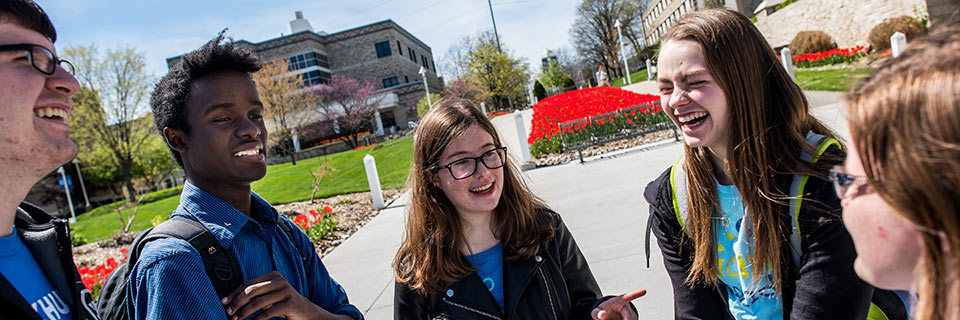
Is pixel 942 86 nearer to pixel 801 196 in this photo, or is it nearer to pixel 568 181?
pixel 801 196

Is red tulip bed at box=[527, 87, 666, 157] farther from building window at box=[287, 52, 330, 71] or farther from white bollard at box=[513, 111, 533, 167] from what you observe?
building window at box=[287, 52, 330, 71]

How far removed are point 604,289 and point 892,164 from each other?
3362mm

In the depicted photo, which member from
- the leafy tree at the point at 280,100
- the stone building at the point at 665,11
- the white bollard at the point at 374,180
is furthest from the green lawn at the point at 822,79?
the leafy tree at the point at 280,100

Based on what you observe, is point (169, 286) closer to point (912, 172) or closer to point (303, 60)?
point (912, 172)

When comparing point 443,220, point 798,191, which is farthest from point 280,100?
point 798,191

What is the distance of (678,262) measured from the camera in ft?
6.35

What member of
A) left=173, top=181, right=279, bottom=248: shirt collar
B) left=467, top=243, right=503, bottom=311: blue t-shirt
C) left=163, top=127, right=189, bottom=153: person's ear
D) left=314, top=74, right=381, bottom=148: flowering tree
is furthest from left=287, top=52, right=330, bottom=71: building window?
left=467, top=243, right=503, bottom=311: blue t-shirt

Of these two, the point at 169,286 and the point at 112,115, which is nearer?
the point at 169,286

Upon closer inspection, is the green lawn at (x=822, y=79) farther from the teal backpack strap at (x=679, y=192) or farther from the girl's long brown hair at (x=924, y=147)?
the girl's long brown hair at (x=924, y=147)

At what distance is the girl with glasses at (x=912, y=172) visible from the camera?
74 cm

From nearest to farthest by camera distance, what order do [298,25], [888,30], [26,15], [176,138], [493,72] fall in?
[26,15]
[176,138]
[888,30]
[493,72]
[298,25]

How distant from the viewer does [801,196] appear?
157 centimetres

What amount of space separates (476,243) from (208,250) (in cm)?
106

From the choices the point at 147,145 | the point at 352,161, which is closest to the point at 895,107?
the point at 352,161
